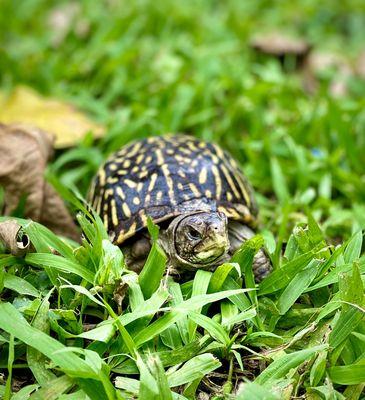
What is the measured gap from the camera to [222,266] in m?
2.39

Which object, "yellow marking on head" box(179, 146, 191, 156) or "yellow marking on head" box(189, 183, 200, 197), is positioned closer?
"yellow marking on head" box(189, 183, 200, 197)

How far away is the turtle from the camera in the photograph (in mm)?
2430

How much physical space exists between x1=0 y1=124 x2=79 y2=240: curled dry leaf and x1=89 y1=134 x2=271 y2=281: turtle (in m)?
0.25

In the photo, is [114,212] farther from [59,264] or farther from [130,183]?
[59,264]

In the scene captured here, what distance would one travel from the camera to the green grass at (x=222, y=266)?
7.01ft

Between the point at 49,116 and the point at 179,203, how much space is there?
173 centimetres

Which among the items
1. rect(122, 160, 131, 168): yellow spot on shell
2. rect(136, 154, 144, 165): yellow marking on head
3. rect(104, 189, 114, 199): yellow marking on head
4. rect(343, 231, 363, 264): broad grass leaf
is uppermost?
rect(136, 154, 144, 165): yellow marking on head

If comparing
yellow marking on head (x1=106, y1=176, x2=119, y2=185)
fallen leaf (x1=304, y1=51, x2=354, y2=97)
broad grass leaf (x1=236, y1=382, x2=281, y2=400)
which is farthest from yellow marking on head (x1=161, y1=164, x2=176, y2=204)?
fallen leaf (x1=304, y1=51, x2=354, y2=97)

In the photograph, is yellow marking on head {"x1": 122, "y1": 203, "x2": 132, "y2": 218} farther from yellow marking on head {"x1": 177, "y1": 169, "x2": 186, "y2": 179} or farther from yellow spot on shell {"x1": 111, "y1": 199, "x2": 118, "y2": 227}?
yellow marking on head {"x1": 177, "y1": 169, "x2": 186, "y2": 179}

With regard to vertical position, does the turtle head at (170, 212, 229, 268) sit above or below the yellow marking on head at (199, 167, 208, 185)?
below

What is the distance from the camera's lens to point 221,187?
2848 millimetres

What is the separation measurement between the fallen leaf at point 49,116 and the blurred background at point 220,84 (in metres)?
0.01

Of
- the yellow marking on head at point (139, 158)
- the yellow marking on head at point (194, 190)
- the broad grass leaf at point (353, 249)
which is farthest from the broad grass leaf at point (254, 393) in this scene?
the yellow marking on head at point (139, 158)

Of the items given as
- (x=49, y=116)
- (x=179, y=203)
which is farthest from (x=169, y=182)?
(x=49, y=116)
